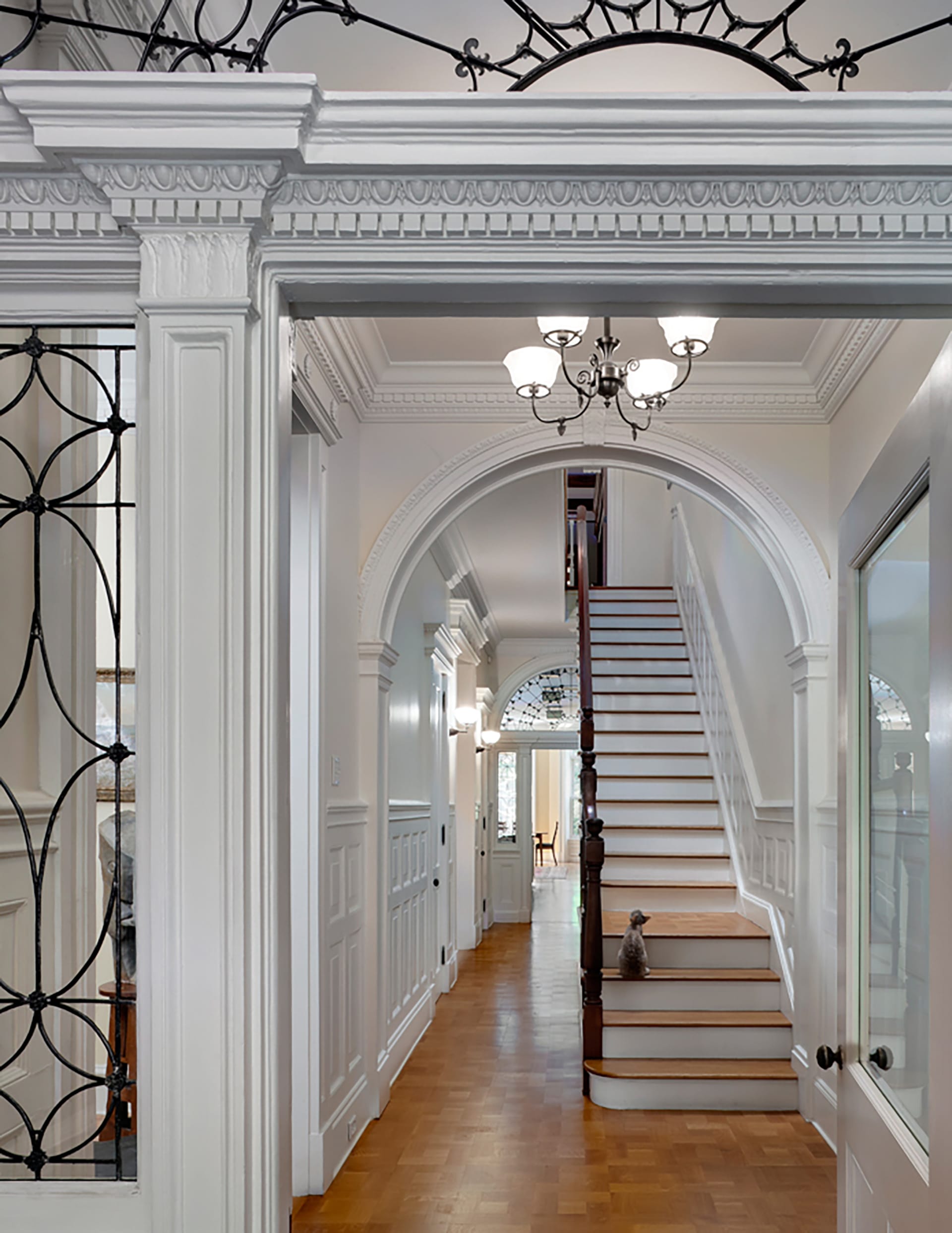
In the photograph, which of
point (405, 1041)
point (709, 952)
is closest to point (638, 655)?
point (709, 952)

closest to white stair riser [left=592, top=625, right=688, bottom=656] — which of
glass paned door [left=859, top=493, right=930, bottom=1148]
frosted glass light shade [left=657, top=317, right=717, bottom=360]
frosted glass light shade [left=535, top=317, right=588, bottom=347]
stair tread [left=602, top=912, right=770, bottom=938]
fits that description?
stair tread [left=602, top=912, right=770, bottom=938]

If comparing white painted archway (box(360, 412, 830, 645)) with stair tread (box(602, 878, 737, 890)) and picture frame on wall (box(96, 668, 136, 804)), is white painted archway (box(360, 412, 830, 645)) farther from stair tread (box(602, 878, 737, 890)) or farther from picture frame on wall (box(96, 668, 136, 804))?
stair tread (box(602, 878, 737, 890))

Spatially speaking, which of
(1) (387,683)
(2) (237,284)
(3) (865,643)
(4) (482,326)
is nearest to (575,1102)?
(1) (387,683)

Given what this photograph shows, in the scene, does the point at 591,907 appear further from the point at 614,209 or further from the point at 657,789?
the point at 614,209

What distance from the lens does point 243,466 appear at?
143 cm

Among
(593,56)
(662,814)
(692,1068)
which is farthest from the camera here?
(662,814)

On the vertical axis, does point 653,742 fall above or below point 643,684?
below

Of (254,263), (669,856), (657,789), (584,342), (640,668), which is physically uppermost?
(584,342)

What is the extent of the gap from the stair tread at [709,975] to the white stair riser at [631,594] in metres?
4.73

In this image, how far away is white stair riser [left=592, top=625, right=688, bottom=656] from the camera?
934cm

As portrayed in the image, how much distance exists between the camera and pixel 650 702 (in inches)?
343

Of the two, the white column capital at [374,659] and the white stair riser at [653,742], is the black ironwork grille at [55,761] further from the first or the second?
the white stair riser at [653,742]

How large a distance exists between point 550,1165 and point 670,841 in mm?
3091

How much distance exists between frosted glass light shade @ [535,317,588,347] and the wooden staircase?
10.8 ft
